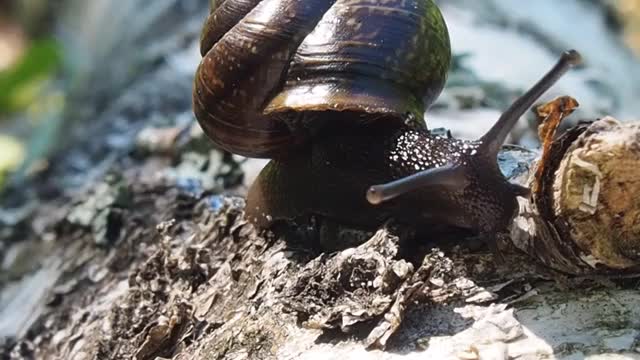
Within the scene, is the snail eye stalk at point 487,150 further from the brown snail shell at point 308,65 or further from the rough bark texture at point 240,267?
the brown snail shell at point 308,65

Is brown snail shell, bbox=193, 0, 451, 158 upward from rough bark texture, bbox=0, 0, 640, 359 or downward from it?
upward

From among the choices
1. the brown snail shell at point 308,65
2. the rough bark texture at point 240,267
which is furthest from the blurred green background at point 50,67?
the brown snail shell at point 308,65

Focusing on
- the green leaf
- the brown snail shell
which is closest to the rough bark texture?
the brown snail shell

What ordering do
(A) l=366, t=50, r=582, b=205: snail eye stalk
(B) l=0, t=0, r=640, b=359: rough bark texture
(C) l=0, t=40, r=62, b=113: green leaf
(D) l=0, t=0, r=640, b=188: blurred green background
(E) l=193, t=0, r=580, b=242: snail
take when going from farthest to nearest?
(C) l=0, t=40, r=62, b=113: green leaf → (D) l=0, t=0, r=640, b=188: blurred green background → (E) l=193, t=0, r=580, b=242: snail → (A) l=366, t=50, r=582, b=205: snail eye stalk → (B) l=0, t=0, r=640, b=359: rough bark texture

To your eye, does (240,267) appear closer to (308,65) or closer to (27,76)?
(308,65)

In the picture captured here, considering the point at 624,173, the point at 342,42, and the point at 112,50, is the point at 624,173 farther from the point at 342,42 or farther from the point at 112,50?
the point at 112,50

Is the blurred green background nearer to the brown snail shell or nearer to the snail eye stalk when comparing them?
the brown snail shell

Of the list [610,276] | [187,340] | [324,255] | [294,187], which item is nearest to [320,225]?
[294,187]
